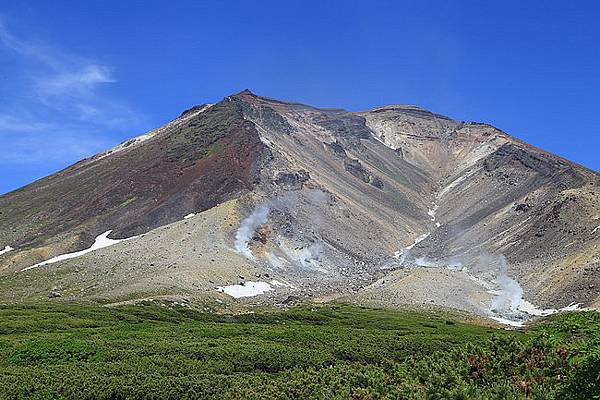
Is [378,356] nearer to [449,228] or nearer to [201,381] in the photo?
[201,381]

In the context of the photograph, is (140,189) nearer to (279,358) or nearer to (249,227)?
(249,227)

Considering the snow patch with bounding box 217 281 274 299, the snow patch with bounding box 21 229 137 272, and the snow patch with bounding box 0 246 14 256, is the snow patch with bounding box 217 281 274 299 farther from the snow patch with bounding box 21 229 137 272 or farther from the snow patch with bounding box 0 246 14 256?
the snow patch with bounding box 0 246 14 256

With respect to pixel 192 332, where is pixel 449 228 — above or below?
above

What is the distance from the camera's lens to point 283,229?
115m

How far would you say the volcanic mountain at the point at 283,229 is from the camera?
87500 millimetres

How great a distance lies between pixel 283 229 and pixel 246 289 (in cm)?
2849

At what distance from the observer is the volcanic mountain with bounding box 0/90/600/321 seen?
287ft

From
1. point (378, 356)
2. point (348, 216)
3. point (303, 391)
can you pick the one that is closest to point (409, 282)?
point (348, 216)

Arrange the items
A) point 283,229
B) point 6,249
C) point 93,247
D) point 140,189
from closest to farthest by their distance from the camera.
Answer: point 93,247, point 283,229, point 6,249, point 140,189

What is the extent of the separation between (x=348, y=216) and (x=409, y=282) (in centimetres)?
4374

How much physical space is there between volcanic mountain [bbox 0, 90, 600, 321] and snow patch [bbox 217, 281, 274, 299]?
31cm

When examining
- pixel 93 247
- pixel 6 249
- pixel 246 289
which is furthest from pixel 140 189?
pixel 246 289

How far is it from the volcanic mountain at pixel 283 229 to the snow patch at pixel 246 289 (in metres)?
0.31

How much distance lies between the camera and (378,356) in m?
38.8
